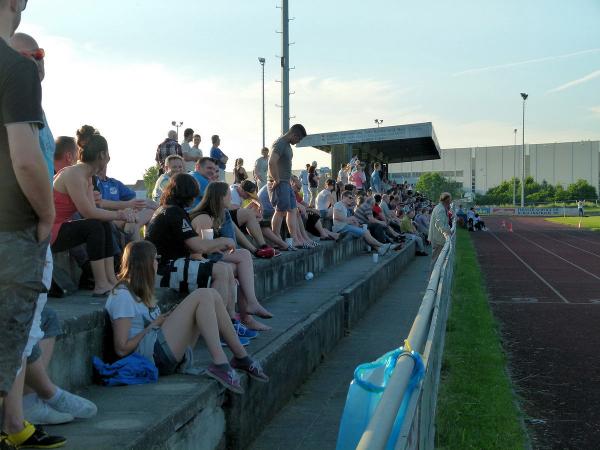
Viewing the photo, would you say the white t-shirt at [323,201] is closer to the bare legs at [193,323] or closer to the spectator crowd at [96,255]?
the spectator crowd at [96,255]

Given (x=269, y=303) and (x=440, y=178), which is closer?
(x=269, y=303)

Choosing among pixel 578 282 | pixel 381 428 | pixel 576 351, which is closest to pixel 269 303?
pixel 576 351

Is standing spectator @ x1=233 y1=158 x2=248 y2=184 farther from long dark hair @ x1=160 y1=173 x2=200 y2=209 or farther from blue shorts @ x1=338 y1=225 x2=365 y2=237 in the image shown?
long dark hair @ x1=160 y1=173 x2=200 y2=209

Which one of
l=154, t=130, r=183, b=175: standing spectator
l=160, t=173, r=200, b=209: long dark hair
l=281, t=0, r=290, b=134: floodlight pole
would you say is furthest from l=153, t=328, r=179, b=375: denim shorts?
l=281, t=0, r=290, b=134: floodlight pole

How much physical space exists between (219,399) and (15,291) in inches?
89.9

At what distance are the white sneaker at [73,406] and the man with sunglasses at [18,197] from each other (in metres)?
0.99

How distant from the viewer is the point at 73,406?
12.4ft

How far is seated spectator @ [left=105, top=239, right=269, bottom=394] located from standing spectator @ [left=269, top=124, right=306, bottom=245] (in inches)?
218

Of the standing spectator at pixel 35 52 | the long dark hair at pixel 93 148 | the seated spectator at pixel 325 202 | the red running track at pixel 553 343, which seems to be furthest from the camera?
the seated spectator at pixel 325 202

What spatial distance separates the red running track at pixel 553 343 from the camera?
6414 millimetres

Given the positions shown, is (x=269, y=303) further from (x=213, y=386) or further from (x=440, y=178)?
(x=440, y=178)

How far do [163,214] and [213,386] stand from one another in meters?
2.06

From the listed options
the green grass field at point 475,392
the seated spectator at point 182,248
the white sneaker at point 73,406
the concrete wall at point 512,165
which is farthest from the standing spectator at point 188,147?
the concrete wall at point 512,165

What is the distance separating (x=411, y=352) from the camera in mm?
2865
